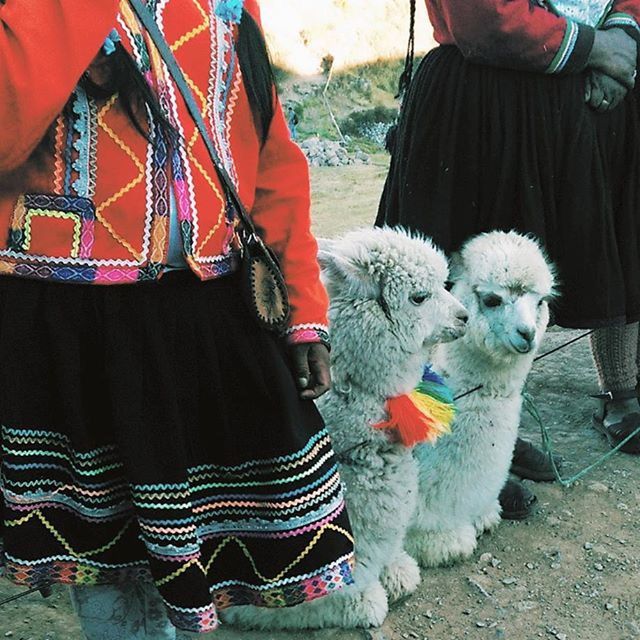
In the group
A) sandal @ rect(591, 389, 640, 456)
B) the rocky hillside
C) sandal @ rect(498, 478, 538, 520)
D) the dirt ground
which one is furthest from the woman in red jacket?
the rocky hillside

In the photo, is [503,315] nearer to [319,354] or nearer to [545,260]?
[545,260]

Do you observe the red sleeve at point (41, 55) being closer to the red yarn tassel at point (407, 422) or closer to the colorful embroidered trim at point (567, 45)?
the red yarn tassel at point (407, 422)

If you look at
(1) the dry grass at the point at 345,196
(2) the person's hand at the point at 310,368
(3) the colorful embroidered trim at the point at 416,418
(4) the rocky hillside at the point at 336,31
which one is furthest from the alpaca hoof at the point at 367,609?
(4) the rocky hillside at the point at 336,31

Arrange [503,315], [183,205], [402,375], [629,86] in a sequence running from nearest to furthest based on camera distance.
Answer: [183,205] < [402,375] < [503,315] < [629,86]

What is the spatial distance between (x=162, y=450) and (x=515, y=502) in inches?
69.5

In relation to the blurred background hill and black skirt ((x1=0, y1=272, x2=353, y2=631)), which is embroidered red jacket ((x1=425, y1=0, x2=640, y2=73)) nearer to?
black skirt ((x1=0, y1=272, x2=353, y2=631))

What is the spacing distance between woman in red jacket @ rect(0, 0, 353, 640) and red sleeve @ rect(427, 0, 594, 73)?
3.79ft

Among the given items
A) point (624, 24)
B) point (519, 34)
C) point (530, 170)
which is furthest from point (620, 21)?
point (530, 170)

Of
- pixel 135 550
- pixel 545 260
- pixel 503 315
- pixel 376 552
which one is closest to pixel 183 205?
pixel 135 550

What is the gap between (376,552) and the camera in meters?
2.27

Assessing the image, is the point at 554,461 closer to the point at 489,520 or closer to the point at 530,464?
the point at 530,464

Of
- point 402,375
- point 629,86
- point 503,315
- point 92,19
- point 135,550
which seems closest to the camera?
point 92,19

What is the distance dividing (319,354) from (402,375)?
0.60m

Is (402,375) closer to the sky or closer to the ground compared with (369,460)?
closer to the sky
